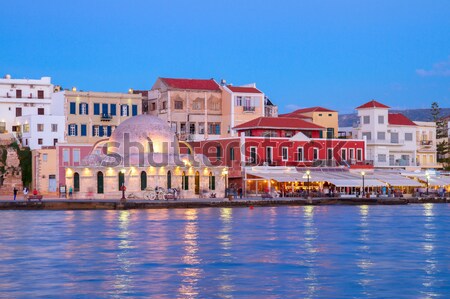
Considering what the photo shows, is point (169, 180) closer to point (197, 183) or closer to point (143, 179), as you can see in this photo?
point (143, 179)

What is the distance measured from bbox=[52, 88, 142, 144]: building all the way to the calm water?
109 feet

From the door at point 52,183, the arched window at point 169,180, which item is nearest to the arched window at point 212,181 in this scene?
the arched window at point 169,180

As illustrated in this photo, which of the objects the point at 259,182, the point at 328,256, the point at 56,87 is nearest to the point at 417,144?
the point at 259,182

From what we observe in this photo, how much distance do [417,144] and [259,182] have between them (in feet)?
79.3

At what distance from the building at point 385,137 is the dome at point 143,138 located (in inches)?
960

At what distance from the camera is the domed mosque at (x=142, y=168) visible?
211ft

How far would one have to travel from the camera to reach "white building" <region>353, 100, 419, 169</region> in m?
84.8

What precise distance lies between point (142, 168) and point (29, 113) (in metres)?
20.2

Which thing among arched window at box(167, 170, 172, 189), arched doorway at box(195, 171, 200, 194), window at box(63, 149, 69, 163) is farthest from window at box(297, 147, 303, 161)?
window at box(63, 149, 69, 163)

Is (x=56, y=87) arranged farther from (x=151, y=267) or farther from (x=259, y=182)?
(x=151, y=267)

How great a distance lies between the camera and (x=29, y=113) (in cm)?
8056

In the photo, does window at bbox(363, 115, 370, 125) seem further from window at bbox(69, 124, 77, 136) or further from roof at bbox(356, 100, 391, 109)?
window at bbox(69, 124, 77, 136)

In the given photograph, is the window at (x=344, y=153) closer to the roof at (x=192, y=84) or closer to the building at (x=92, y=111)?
the roof at (x=192, y=84)

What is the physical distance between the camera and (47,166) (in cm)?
7306
